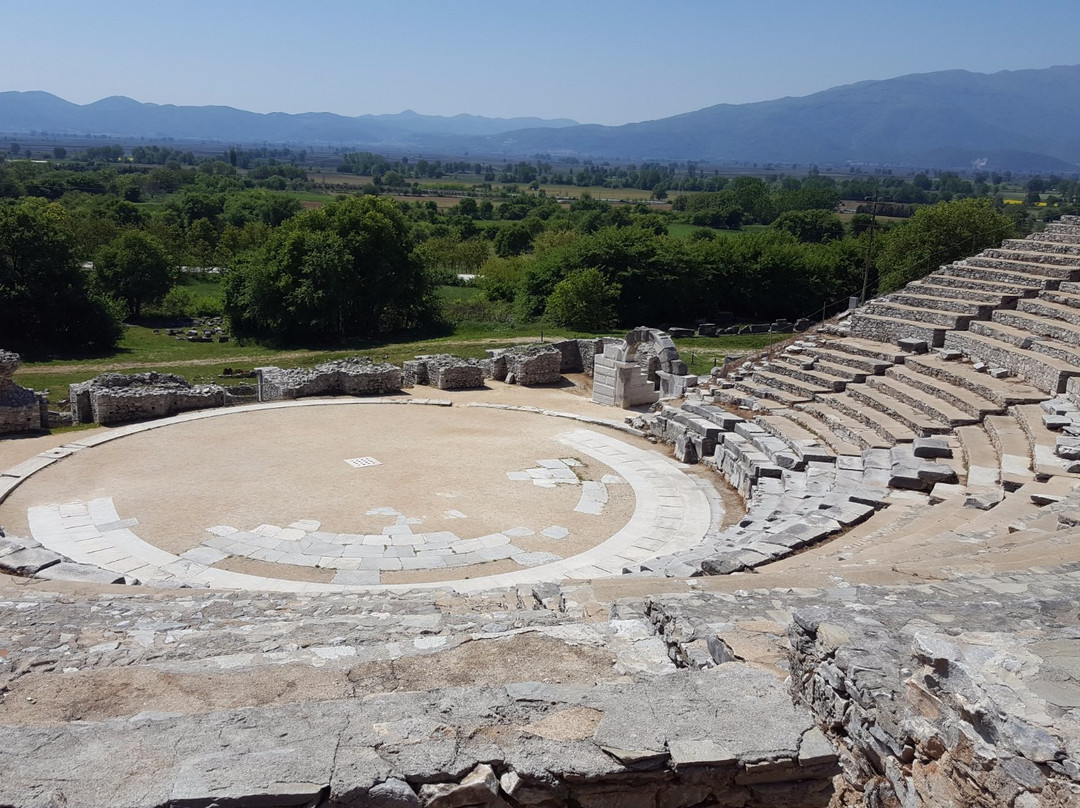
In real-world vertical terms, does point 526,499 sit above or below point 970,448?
below

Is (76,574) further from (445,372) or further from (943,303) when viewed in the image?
(943,303)

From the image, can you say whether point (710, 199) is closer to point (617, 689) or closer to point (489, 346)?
point (489, 346)

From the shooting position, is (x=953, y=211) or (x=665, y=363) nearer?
(x=665, y=363)

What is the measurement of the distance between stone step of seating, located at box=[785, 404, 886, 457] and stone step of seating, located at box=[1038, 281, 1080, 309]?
26.0ft

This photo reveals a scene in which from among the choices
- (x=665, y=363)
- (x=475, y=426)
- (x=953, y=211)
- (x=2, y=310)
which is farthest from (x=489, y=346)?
(x=953, y=211)

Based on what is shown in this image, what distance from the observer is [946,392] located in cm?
1838

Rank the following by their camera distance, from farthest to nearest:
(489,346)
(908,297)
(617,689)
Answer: (489,346) < (908,297) < (617,689)

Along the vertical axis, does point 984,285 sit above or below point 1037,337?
above

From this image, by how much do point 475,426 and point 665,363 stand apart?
7.31 metres

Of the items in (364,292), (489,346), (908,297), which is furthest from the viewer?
(364,292)

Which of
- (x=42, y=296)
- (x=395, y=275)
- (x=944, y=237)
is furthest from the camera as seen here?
(x=944, y=237)

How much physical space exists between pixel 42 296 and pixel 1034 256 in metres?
40.4

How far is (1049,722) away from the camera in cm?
416

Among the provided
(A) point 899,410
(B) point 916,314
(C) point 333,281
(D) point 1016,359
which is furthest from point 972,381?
(C) point 333,281
